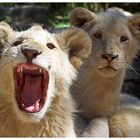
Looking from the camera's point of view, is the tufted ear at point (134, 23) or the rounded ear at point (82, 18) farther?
the tufted ear at point (134, 23)

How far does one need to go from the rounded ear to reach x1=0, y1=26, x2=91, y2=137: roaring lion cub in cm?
44

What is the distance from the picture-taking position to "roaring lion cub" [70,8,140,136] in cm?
304

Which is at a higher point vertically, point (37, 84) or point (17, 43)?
point (17, 43)

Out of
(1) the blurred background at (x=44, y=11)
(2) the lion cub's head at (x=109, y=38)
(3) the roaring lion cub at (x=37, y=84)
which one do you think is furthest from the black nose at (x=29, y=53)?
(1) the blurred background at (x=44, y=11)

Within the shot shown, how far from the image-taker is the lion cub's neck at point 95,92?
3.18 m

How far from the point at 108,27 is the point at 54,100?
701 mm

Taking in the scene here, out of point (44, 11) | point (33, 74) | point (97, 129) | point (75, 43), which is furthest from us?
point (44, 11)

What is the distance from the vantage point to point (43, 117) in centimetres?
258

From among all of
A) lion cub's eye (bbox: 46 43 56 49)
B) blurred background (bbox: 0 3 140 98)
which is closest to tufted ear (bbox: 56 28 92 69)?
lion cub's eye (bbox: 46 43 56 49)

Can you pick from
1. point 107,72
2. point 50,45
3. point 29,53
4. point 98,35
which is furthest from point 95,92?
point 29,53

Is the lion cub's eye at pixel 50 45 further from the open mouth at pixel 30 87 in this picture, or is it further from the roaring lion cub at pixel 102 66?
the roaring lion cub at pixel 102 66

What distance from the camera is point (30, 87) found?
8.40 feet

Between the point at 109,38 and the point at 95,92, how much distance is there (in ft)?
1.17

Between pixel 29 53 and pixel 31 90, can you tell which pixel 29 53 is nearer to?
pixel 29 53
